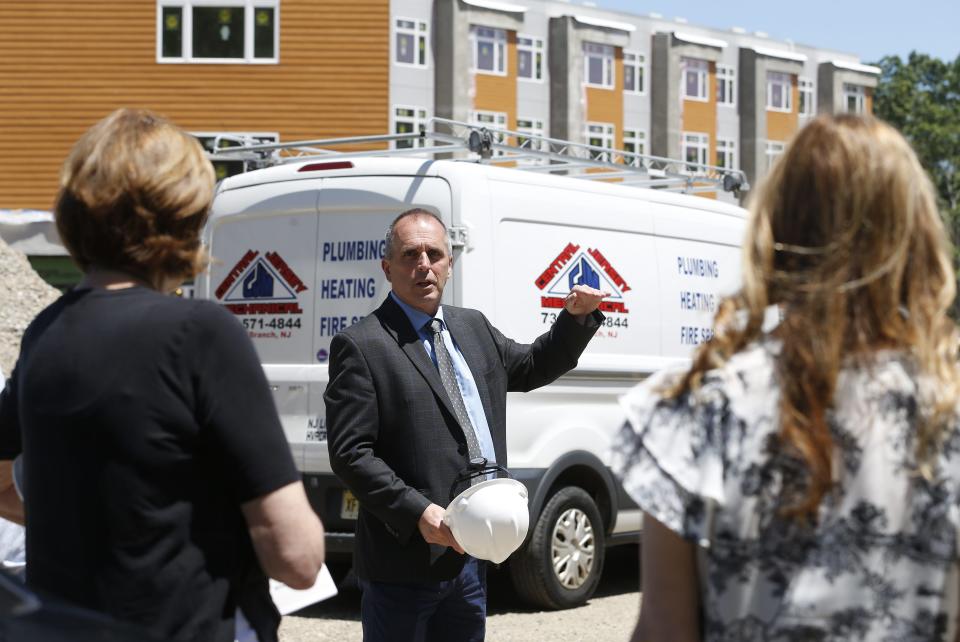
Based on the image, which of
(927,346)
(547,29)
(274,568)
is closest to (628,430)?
(927,346)

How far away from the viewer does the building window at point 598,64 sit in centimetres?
4700

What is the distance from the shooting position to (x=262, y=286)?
8.24 m

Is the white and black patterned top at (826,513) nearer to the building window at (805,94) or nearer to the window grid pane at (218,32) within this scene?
the window grid pane at (218,32)

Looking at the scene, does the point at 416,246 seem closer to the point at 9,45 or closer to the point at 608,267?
the point at 608,267

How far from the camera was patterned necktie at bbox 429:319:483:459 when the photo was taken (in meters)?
4.52

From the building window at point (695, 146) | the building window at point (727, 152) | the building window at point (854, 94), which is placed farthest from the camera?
the building window at point (854, 94)

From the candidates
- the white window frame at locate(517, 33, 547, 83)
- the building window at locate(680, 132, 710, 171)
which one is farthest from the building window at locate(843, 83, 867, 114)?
the white window frame at locate(517, 33, 547, 83)

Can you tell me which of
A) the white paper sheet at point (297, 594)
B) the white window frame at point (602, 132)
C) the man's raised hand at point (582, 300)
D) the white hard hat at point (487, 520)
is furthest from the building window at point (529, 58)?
the white paper sheet at point (297, 594)

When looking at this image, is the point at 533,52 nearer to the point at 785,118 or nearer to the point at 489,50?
the point at 489,50

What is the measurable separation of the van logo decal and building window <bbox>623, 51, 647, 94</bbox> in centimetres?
4086

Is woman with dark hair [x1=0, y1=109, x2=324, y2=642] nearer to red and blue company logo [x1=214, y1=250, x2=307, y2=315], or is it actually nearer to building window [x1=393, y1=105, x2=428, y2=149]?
red and blue company logo [x1=214, y1=250, x2=307, y2=315]

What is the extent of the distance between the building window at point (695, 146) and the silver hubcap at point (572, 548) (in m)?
43.2

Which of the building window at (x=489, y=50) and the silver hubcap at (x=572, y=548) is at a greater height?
the building window at (x=489, y=50)

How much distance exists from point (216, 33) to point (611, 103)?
61.8 ft
